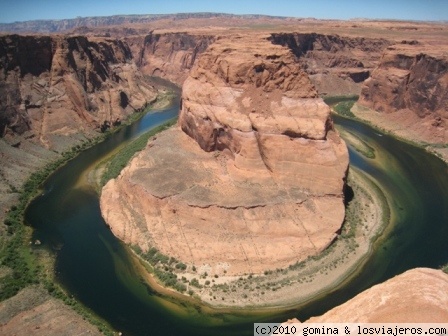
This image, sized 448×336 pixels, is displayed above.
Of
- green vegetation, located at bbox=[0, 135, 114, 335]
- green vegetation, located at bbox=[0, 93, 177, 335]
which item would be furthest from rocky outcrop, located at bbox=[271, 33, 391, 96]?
green vegetation, located at bbox=[0, 135, 114, 335]

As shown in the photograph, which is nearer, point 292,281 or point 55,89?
Answer: point 292,281

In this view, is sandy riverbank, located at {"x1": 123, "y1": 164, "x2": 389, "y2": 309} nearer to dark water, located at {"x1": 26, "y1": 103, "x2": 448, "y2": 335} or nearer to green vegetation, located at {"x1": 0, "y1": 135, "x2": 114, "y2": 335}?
dark water, located at {"x1": 26, "y1": 103, "x2": 448, "y2": 335}

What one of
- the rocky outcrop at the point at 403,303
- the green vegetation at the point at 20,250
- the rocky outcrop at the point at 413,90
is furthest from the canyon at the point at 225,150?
the green vegetation at the point at 20,250

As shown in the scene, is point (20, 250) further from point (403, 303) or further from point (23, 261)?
point (403, 303)

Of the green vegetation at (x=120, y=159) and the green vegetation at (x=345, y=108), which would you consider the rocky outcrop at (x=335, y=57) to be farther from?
the green vegetation at (x=120, y=159)

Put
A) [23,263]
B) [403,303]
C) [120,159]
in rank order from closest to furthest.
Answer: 1. [403,303]
2. [23,263]
3. [120,159]

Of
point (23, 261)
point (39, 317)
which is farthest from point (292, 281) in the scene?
point (23, 261)

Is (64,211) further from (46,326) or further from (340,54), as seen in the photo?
(340,54)
